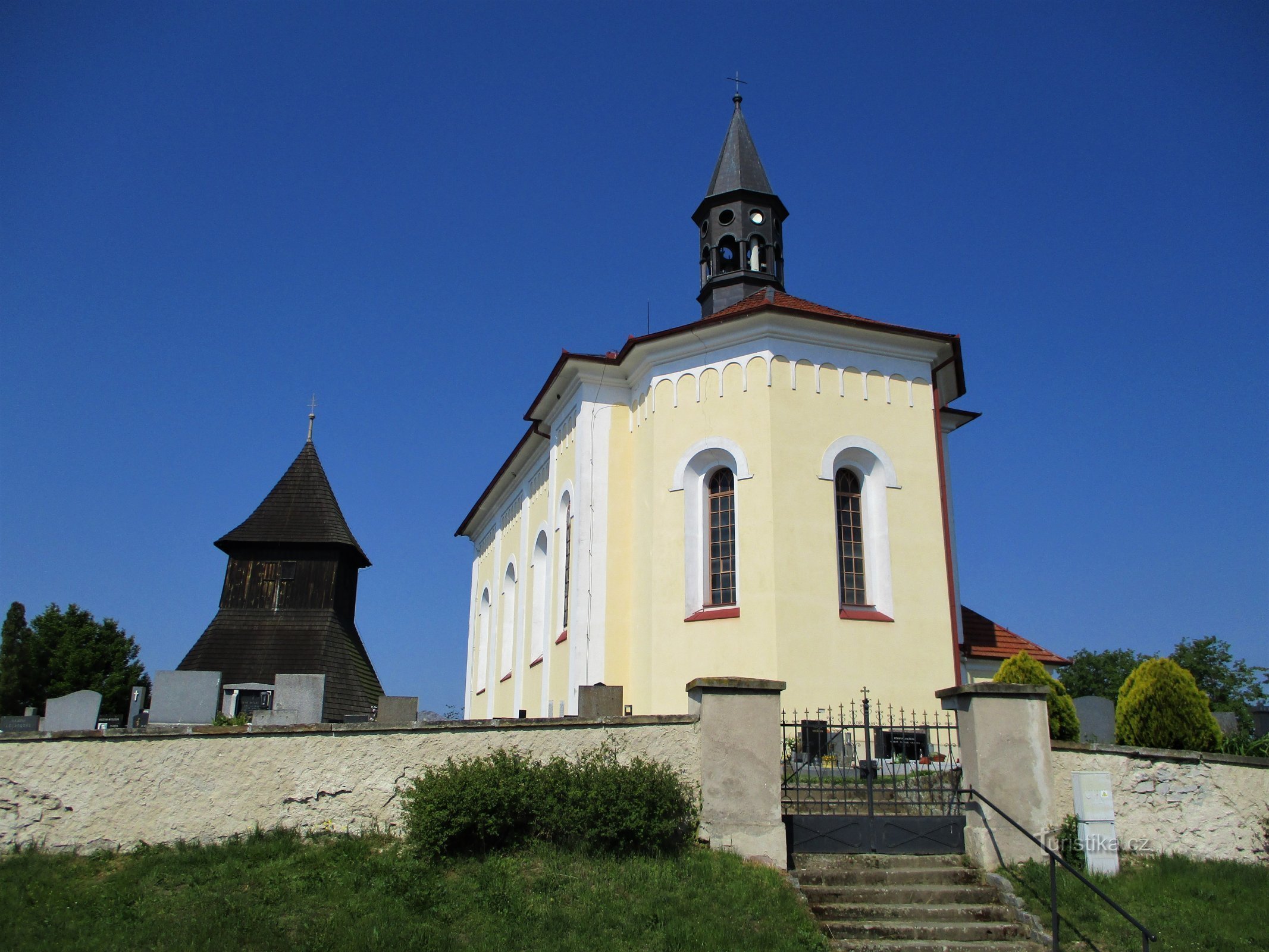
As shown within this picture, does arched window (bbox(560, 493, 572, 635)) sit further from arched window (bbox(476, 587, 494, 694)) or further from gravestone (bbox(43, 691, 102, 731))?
arched window (bbox(476, 587, 494, 694))

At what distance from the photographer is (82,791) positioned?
10867 mm

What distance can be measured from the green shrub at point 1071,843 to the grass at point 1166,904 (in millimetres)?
220

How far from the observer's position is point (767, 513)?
55.4 feet

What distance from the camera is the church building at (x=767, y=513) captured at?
16578mm

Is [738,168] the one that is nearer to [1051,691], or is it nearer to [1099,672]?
[1051,691]

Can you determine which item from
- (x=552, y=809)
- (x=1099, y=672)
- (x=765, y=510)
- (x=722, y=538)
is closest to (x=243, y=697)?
(x=722, y=538)

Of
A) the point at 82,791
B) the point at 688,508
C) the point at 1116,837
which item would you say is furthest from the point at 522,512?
the point at 1116,837

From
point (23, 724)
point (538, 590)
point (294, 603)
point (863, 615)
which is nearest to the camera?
point (23, 724)

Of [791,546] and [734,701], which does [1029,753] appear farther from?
[791,546]

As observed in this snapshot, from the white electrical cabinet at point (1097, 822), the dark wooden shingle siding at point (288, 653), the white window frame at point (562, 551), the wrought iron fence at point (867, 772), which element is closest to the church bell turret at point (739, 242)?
the white window frame at point (562, 551)

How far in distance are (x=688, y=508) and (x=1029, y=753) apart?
27.2ft

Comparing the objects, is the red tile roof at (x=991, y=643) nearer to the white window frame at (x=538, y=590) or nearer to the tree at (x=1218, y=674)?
the white window frame at (x=538, y=590)

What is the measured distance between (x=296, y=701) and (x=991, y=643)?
13.2 meters

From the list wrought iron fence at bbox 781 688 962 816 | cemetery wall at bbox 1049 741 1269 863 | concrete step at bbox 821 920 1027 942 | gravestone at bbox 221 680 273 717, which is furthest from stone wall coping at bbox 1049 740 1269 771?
gravestone at bbox 221 680 273 717
